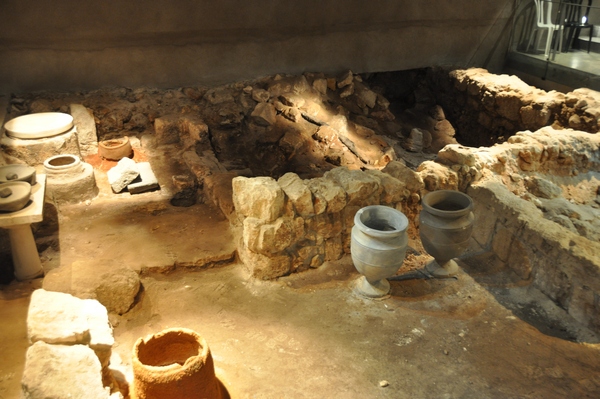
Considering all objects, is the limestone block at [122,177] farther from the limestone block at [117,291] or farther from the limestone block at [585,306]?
the limestone block at [585,306]

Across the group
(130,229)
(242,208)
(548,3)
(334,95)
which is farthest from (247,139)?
(548,3)

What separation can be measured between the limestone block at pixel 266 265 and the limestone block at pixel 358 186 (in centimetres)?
86

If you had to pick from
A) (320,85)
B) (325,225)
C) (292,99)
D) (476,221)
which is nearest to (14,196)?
(325,225)

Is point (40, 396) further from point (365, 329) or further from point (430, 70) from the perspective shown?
point (430, 70)

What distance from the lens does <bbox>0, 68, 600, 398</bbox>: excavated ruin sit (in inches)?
172

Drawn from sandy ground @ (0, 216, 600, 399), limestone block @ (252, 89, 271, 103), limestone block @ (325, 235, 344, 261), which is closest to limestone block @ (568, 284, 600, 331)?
sandy ground @ (0, 216, 600, 399)

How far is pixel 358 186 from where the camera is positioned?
4.67 m

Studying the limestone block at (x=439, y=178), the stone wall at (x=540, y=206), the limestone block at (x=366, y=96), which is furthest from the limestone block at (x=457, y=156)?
the limestone block at (x=366, y=96)

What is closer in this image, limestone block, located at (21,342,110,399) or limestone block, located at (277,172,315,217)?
limestone block, located at (21,342,110,399)

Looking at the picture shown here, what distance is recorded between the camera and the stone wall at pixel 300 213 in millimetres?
4402

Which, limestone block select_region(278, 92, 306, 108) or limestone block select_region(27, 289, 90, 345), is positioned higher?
limestone block select_region(27, 289, 90, 345)

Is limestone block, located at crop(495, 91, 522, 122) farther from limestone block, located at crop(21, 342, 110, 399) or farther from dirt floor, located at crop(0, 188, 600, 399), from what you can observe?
limestone block, located at crop(21, 342, 110, 399)

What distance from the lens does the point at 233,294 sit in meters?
4.40

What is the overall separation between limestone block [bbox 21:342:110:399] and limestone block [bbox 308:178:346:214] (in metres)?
2.47
